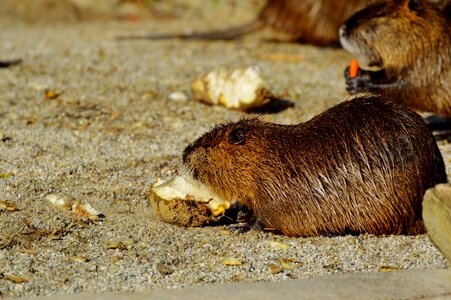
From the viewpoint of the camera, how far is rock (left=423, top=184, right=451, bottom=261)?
3090 mm

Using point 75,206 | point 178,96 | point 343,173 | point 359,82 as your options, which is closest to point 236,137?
point 343,173

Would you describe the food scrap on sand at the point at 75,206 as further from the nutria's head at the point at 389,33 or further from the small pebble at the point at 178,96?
the nutria's head at the point at 389,33

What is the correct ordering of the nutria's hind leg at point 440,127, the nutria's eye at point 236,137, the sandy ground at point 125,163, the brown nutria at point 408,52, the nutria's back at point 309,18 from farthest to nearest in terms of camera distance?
1. the nutria's back at point 309,18
2. the nutria's hind leg at point 440,127
3. the brown nutria at point 408,52
4. the nutria's eye at point 236,137
5. the sandy ground at point 125,163

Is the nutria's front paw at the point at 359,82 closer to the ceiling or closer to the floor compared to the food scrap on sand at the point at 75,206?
closer to the ceiling

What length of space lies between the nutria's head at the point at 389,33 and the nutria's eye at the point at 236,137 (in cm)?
172

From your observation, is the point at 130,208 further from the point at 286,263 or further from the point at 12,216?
the point at 286,263

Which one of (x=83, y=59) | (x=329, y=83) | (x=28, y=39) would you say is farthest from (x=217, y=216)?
(x=28, y=39)

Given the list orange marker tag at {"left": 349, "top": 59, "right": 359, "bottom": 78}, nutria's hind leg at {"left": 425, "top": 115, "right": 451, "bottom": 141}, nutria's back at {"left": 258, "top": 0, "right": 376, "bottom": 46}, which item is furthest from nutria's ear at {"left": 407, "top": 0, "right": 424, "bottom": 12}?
nutria's back at {"left": 258, "top": 0, "right": 376, "bottom": 46}

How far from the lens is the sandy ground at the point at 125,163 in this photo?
3.23 m

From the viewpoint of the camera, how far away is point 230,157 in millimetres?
3848

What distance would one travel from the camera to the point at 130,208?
3930 mm

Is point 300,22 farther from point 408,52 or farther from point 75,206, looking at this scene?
point 75,206

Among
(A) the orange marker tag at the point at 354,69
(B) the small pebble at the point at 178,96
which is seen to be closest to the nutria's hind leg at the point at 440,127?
(A) the orange marker tag at the point at 354,69

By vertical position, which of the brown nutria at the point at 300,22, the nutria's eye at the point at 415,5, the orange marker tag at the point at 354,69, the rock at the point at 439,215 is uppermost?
the nutria's eye at the point at 415,5
